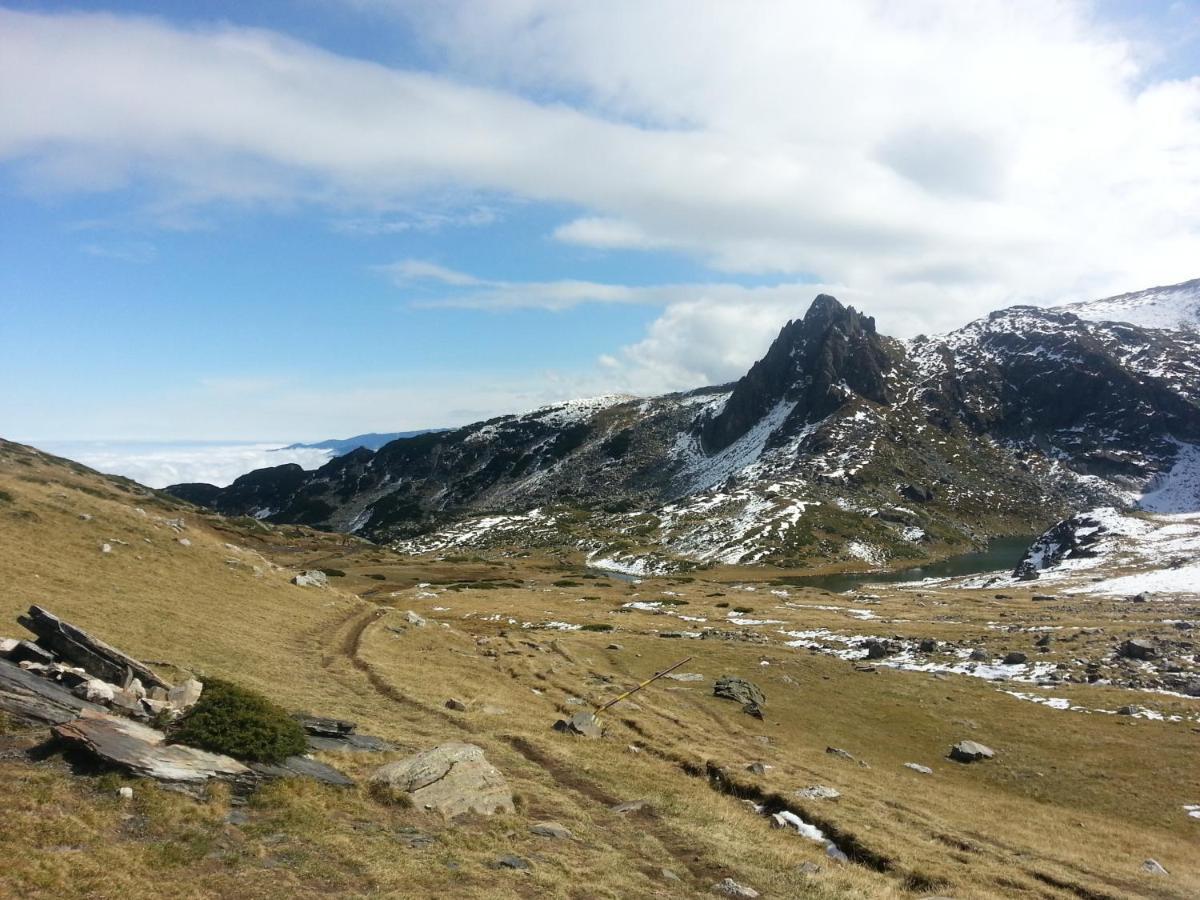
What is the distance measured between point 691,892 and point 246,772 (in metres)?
12.4

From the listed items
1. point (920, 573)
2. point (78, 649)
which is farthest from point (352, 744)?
point (920, 573)

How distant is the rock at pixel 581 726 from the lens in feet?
102

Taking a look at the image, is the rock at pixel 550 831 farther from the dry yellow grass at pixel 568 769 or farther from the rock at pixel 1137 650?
the rock at pixel 1137 650

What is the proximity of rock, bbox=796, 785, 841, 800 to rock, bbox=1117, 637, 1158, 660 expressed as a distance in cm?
3832

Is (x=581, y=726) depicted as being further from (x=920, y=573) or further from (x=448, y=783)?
(x=920, y=573)

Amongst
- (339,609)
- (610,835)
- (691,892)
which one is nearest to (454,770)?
(610,835)

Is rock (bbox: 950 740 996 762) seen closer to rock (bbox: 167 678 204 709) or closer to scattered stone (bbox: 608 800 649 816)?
scattered stone (bbox: 608 800 649 816)

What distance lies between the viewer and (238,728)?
760 inches

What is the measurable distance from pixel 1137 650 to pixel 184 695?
6152 centimetres

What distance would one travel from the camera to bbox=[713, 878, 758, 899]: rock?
17.2 meters

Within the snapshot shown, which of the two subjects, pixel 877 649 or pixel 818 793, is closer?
pixel 818 793

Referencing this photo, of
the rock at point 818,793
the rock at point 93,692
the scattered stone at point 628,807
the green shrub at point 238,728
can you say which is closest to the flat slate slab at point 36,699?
the rock at point 93,692

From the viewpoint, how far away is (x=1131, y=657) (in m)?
49.6

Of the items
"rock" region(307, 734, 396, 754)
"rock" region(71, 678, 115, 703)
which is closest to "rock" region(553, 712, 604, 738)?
"rock" region(307, 734, 396, 754)
